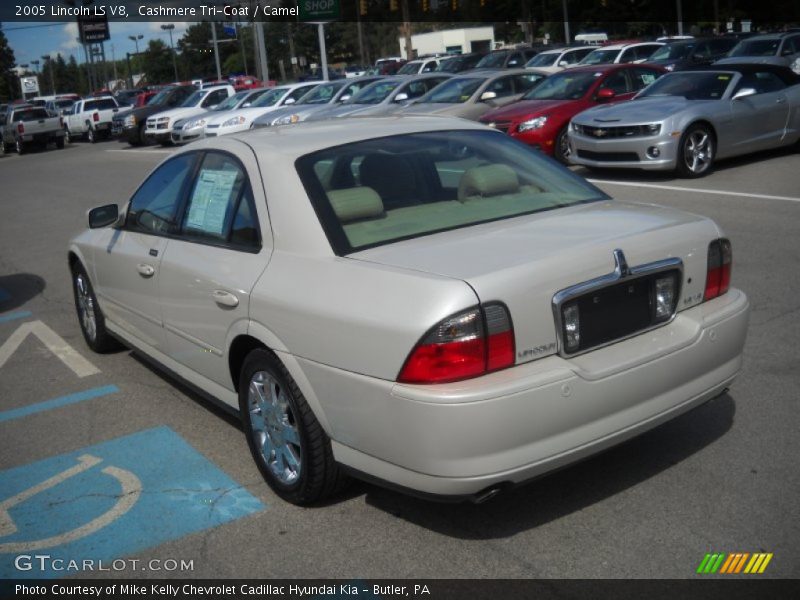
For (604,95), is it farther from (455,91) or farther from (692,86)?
(455,91)

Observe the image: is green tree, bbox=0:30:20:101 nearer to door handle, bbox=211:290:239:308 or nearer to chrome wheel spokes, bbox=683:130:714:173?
chrome wheel spokes, bbox=683:130:714:173

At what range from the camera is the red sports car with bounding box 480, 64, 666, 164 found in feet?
48.1

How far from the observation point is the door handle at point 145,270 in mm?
5157

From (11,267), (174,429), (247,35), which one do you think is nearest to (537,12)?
(247,35)

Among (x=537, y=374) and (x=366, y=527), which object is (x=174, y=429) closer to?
(x=366, y=527)

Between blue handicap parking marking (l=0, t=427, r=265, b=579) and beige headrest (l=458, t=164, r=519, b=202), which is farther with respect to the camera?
beige headrest (l=458, t=164, r=519, b=202)

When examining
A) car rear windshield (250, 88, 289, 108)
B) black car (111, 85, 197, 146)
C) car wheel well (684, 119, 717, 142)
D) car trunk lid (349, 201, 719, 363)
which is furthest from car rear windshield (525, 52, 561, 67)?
car trunk lid (349, 201, 719, 363)

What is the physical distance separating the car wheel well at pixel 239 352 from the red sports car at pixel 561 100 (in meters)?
10.8

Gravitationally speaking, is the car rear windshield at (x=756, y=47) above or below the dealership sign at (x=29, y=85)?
below

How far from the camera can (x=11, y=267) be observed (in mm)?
11281

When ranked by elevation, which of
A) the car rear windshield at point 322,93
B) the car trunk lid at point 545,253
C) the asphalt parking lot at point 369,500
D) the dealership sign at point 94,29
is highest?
the dealership sign at point 94,29

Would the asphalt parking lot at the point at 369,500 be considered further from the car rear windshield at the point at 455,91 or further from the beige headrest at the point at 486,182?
the car rear windshield at the point at 455,91

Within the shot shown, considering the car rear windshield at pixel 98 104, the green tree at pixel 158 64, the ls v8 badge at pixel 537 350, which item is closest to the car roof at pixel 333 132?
the ls v8 badge at pixel 537 350

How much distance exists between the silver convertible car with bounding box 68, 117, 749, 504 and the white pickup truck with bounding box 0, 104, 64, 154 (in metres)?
35.6
